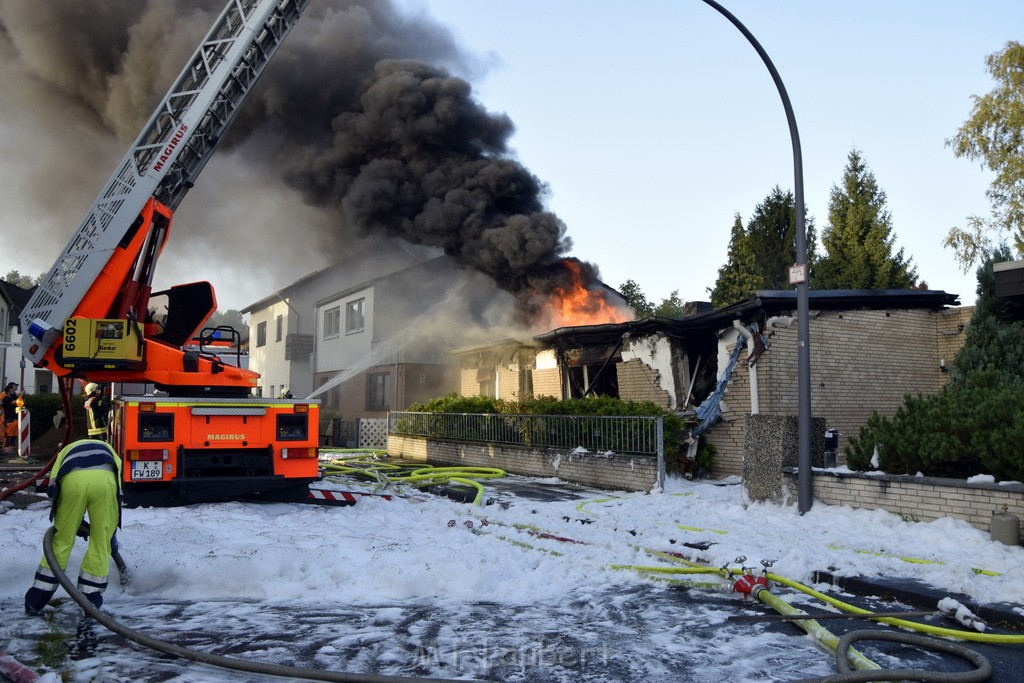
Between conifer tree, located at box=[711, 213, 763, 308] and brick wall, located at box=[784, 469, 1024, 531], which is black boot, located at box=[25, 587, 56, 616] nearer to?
brick wall, located at box=[784, 469, 1024, 531]

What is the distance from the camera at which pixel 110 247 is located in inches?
397

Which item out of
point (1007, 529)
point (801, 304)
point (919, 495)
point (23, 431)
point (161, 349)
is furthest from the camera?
point (23, 431)

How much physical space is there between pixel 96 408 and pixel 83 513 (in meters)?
7.07

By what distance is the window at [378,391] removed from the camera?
28.8 m

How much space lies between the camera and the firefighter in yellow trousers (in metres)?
5.24

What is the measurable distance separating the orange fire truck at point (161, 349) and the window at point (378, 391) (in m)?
17.4

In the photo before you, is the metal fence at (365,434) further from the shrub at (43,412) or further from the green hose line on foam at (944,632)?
the green hose line on foam at (944,632)

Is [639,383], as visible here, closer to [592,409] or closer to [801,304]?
[592,409]

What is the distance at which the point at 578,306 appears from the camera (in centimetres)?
2134

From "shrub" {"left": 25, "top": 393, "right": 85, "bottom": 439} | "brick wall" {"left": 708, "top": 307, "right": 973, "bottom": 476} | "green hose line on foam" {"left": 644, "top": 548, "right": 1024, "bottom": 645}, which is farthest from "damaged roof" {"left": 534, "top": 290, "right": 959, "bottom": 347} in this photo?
"shrub" {"left": 25, "top": 393, "right": 85, "bottom": 439}

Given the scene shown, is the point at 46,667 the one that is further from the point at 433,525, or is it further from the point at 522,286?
the point at 522,286

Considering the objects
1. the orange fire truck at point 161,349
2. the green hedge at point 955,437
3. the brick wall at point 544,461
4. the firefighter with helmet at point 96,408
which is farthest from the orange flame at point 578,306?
the green hedge at point 955,437

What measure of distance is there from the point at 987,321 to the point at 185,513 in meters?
11.5

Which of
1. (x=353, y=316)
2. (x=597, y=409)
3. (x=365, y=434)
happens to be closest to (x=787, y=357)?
(x=597, y=409)
